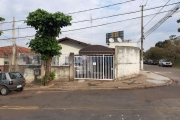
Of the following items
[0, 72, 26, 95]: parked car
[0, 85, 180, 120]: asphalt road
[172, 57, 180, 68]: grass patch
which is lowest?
[0, 85, 180, 120]: asphalt road

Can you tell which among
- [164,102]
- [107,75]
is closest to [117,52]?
[107,75]

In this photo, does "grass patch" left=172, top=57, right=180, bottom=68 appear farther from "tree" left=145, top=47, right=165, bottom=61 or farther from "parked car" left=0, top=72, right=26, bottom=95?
"parked car" left=0, top=72, right=26, bottom=95

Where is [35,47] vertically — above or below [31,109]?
above

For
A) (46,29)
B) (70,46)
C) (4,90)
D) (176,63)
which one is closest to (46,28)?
(46,29)

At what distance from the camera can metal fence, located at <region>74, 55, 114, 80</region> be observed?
1606 centimetres

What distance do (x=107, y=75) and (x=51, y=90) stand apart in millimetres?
5070

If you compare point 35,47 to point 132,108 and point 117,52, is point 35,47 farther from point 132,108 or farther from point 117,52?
point 132,108

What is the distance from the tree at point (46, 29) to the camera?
13.2 meters

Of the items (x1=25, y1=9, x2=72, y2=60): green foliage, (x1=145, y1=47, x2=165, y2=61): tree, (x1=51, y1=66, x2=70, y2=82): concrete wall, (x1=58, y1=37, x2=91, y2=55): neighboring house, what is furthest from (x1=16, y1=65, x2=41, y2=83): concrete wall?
(x1=145, y1=47, x2=165, y2=61): tree

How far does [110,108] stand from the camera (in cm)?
764

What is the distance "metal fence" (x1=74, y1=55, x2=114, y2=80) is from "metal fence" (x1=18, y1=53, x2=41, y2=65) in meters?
3.34

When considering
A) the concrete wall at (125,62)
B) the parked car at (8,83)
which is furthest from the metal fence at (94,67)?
the parked car at (8,83)

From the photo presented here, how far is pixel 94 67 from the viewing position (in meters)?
16.2

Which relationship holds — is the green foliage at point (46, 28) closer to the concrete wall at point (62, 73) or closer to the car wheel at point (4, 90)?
the concrete wall at point (62, 73)
